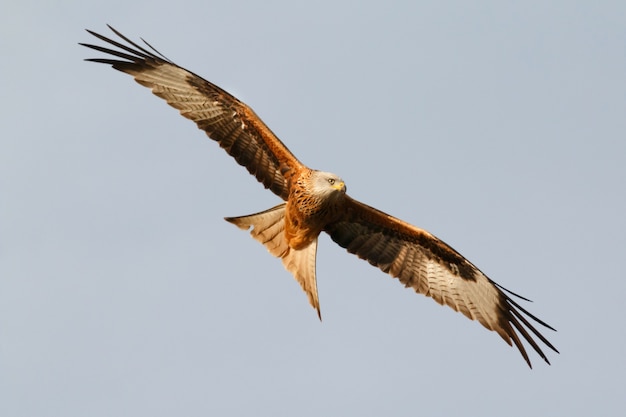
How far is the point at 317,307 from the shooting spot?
48.4ft

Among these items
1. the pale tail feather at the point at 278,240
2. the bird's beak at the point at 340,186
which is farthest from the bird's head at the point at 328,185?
the pale tail feather at the point at 278,240

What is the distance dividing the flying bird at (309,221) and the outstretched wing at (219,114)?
0.04ft

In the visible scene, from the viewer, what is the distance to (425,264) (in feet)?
50.6

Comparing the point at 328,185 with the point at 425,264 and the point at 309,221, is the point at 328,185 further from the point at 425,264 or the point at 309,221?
the point at 425,264

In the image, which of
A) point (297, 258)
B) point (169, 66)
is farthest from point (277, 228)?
point (169, 66)

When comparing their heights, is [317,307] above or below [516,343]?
below

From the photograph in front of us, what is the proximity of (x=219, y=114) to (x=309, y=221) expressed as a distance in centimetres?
169

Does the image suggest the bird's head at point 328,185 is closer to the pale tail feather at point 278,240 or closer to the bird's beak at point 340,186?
the bird's beak at point 340,186

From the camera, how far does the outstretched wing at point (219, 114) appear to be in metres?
14.7

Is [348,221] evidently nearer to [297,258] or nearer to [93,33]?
[297,258]

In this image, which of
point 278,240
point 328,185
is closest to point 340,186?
point 328,185

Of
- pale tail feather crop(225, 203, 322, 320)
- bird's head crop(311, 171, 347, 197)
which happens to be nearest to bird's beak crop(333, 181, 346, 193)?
bird's head crop(311, 171, 347, 197)

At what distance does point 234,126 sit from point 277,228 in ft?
4.43

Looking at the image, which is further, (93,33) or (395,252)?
(395,252)
